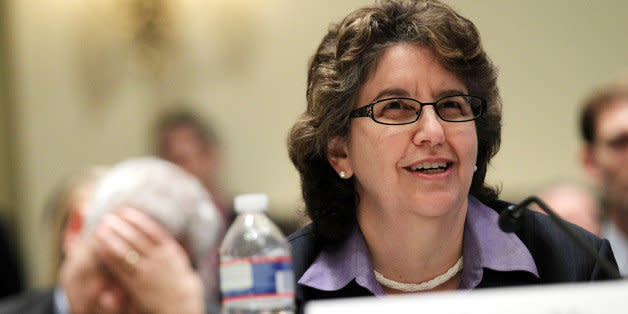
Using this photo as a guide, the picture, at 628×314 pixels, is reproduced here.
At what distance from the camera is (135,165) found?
4.82ft

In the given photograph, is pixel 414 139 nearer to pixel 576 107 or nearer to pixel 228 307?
pixel 228 307

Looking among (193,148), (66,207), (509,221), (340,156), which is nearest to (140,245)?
(509,221)

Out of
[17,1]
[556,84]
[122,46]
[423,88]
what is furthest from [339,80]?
[17,1]

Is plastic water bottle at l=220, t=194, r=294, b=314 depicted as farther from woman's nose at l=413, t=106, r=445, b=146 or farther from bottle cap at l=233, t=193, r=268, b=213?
woman's nose at l=413, t=106, r=445, b=146

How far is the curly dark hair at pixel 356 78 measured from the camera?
84.9 inches

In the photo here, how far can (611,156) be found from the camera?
3008 mm

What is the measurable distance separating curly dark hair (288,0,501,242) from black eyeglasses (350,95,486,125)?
0.07 m

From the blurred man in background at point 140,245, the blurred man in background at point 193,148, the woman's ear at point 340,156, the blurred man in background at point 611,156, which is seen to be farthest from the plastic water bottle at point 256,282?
the blurred man in background at point 193,148

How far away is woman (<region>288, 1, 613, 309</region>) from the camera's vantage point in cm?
208

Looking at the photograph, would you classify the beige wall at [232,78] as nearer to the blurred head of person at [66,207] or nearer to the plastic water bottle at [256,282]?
the blurred head of person at [66,207]

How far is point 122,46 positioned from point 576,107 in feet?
10.7

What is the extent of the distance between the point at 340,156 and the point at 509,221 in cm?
74

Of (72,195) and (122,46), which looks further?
(122,46)

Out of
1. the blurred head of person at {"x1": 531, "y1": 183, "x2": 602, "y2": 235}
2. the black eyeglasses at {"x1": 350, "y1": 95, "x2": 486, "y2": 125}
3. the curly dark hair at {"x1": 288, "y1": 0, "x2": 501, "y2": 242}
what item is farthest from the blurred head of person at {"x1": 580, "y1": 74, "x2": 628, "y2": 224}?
the black eyeglasses at {"x1": 350, "y1": 95, "x2": 486, "y2": 125}
